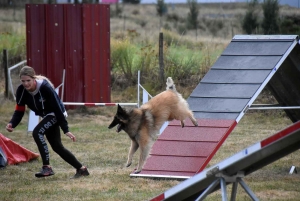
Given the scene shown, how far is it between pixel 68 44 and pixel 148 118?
21.4ft

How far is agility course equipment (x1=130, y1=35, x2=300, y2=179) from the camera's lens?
24.5ft

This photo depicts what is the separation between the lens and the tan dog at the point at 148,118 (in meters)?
7.71

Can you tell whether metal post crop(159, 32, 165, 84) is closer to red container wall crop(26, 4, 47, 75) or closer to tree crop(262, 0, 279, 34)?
red container wall crop(26, 4, 47, 75)

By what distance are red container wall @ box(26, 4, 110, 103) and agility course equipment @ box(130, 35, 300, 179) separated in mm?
5542

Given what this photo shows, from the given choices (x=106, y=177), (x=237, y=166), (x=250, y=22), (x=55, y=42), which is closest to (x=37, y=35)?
(x=55, y=42)

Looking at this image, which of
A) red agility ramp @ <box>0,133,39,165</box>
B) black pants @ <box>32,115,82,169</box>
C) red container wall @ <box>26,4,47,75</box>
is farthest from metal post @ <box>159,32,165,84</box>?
black pants @ <box>32,115,82,169</box>

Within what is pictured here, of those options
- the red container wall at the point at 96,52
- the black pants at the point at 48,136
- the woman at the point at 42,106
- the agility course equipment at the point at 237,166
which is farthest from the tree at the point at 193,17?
the agility course equipment at the point at 237,166

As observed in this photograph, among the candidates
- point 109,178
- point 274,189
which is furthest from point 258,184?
point 109,178

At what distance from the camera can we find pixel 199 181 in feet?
14.7

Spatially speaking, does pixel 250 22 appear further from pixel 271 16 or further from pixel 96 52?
pixel 96 52

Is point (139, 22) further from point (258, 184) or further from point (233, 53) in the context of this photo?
point (258, 184)

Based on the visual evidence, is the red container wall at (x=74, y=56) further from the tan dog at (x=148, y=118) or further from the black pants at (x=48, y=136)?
the black pants at (x=48, y=136)

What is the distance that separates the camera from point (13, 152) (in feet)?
29.6

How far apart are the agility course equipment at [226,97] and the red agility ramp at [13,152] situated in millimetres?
2250
